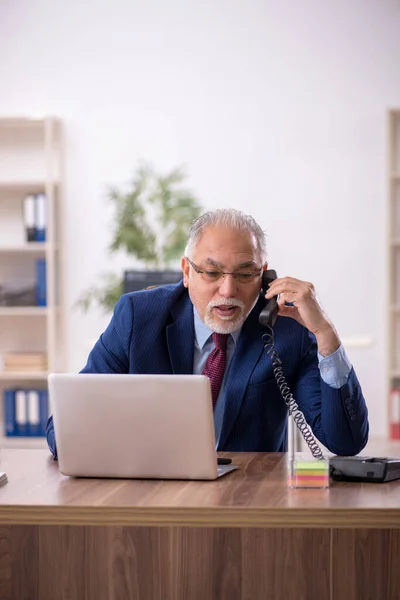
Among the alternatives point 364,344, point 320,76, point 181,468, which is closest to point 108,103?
point 320,76

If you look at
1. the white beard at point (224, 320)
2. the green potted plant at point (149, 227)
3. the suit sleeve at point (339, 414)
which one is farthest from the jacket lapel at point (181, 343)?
the green potted plant at point (149, 227)

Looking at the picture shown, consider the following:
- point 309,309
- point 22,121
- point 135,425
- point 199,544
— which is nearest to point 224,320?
point 309,309

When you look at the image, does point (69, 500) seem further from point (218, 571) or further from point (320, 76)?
point (320, 76)

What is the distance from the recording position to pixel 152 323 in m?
2.50

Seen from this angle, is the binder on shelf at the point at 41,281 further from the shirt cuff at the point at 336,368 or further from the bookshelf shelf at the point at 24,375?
the shirt cuff at the point at 336,368

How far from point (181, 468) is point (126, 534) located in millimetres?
215

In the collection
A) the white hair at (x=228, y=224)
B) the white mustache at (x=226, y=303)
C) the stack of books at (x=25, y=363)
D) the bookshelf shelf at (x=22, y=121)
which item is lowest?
the stack of books at (x=25, y=363)

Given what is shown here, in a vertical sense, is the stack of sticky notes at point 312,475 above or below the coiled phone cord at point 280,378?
below

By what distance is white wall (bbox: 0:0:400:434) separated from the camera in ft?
20.5

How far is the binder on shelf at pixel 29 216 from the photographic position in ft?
20.0

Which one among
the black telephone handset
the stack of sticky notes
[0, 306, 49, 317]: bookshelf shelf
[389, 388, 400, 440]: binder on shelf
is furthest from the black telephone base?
[0, 306, 49, 317]: bookshelf shelf

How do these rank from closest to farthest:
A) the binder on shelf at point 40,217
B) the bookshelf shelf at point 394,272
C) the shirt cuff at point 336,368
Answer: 1. the shirt cuff at point 336,368
2. the bookshelf shelf at point 394,272
3. the binder on shelf at point 40,217

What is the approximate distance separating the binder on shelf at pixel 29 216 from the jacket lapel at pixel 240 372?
3911mm

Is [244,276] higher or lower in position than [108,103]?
lower
